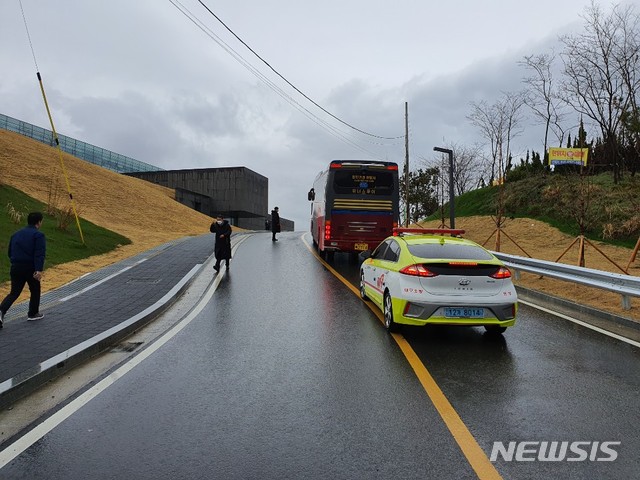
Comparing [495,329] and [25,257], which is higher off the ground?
[25,257]

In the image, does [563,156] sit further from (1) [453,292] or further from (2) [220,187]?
(2) [220,187]

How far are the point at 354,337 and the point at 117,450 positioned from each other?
3.95 meters

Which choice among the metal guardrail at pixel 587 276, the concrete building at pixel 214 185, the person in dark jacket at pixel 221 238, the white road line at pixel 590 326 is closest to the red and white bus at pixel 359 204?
the person in dark jacket at pixel 221 238

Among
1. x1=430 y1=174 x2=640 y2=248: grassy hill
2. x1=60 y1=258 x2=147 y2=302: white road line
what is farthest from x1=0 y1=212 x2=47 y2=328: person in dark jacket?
x1=430 y1=174 x2=640 y2=248: grassy hill

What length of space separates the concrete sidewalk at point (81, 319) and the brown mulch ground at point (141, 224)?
54.9 inches

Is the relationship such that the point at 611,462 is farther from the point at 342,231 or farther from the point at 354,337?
the point at 342,231

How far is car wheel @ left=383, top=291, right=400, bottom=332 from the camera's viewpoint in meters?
7.08

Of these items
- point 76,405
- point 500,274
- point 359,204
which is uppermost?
point 359,204

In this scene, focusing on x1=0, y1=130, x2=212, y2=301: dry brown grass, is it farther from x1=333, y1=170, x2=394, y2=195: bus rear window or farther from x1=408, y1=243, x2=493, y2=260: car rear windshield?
x1=408, y1=243, x2=493, y2=260: car rear windshield

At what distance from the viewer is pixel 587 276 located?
9.67 meters

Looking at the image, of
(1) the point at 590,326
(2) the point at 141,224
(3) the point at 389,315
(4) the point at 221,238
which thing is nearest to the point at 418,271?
(3) the point at 389,315

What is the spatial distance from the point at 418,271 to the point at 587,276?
506 centimetres

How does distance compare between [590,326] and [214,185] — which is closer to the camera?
[590,326]

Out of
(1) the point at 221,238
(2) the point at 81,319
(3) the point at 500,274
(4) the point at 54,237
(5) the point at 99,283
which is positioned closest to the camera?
(3) the point at 500,274
